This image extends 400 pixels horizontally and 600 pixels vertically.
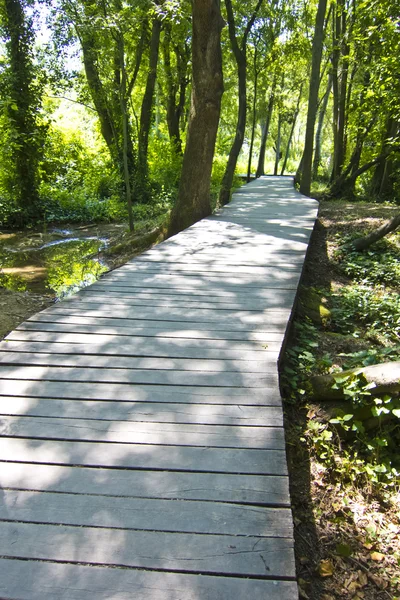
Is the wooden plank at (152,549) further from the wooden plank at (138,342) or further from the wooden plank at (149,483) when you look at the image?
the wooden plank at (138,342)

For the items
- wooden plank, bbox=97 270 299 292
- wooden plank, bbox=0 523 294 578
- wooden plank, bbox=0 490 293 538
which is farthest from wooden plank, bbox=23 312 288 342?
wooden plank, bbox=0 523 294 578

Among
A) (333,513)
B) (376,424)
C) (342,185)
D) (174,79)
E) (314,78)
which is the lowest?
(333,513)

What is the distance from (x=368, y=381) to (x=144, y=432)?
2.00 metres

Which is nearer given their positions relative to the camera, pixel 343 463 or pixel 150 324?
pixel 343 463

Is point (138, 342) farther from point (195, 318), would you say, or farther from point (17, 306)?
point (17, 306)

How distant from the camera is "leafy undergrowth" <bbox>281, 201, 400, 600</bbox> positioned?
2.49 m

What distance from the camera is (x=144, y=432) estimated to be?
238 cm

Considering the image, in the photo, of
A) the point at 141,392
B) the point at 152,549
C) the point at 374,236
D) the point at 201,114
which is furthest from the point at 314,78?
the point at 152,549

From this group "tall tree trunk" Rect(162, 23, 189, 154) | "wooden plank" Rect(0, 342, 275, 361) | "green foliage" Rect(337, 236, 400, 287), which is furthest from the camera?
"tall tree trunk" Rect(162, 23, 189, 154)

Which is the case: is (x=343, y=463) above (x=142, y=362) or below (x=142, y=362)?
below

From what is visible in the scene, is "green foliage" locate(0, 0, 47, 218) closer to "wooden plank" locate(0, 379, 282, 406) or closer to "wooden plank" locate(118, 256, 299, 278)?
"wooden plank" locate(118, 256, 299, 278)

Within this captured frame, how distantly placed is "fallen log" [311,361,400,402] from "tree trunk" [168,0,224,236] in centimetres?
603

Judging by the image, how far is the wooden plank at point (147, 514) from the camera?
5.93ft

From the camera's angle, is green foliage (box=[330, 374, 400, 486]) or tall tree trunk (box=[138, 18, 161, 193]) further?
tall tree trunk (box=[138, 18, 161, 193])
